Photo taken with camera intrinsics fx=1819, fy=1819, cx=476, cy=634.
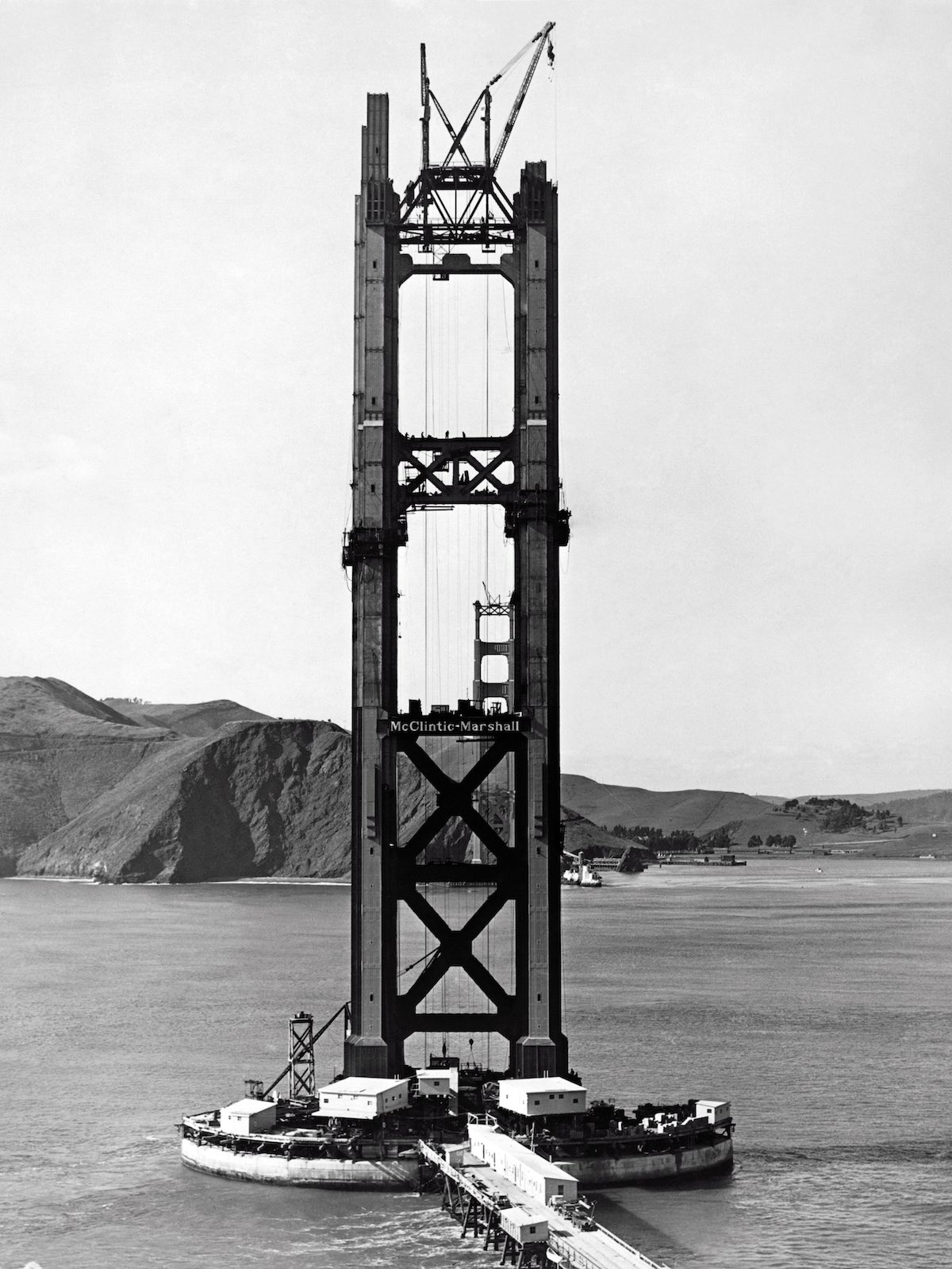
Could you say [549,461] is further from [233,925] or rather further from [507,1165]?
[233,925]

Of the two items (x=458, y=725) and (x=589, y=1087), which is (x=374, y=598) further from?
(x=589, y=1087)

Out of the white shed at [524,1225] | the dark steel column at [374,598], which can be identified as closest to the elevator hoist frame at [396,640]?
the dark steel column at [374,598]

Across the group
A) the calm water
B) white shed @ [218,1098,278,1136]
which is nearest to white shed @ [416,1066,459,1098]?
white shed @ [218,1098,278,1136]

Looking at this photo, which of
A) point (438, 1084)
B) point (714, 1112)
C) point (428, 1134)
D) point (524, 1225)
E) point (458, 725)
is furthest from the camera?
point (458, 725)

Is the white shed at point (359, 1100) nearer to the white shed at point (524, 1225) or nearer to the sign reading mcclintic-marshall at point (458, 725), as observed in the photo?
the white shed at point (524, 1225)

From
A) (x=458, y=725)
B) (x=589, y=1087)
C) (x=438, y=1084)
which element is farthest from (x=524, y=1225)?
(x=589, y=1087)

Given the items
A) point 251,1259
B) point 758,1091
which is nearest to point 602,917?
point 758,1091

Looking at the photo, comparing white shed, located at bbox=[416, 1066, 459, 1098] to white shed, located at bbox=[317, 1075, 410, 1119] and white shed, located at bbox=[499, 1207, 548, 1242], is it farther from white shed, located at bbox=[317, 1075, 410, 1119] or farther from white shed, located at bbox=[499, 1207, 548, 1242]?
white shed, located at bbox=[499, 1207, 548, 1242]
